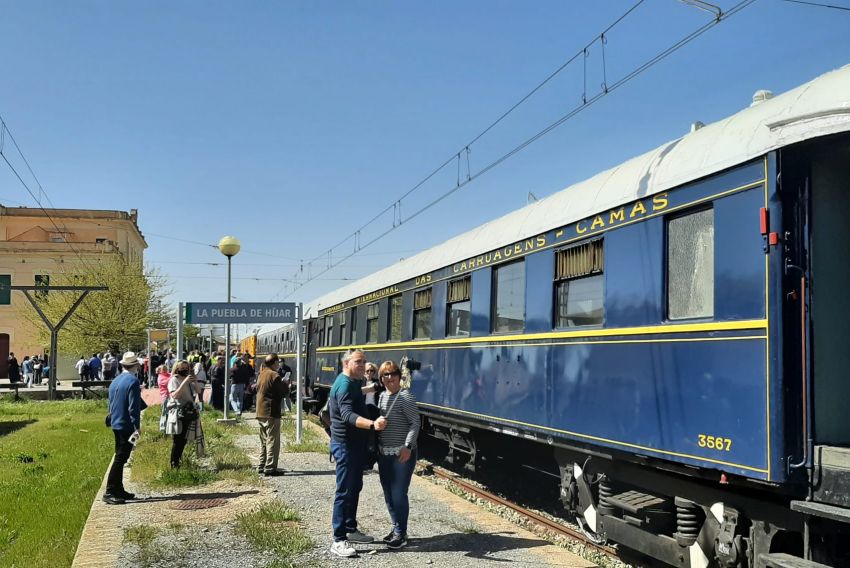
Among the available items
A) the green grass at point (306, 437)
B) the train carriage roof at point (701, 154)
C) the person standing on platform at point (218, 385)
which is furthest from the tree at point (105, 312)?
the train carriage roof at point (701, 154)

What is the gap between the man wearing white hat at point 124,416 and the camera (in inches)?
376

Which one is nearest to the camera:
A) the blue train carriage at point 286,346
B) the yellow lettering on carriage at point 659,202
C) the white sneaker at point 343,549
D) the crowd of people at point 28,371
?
the yellow lettering on carriage at point 659,202

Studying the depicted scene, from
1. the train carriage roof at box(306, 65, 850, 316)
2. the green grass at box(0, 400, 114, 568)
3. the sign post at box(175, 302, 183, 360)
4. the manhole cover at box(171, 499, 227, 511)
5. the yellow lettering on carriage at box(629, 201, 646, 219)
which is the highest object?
the train carriage roof at box(306, 65, 850, 316)

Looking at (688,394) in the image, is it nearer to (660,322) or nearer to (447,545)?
(660,322)

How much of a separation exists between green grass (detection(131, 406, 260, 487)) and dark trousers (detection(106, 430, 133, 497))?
3.78 ft

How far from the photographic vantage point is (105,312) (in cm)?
4216

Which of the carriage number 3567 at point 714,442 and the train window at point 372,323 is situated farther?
the train window at point 372,323

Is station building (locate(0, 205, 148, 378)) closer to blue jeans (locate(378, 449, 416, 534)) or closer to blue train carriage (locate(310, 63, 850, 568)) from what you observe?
blue jeans (locate(378, 449, 416, 534))

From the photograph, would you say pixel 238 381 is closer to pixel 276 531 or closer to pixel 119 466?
pixel 119 466

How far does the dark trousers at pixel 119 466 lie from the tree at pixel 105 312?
3388cm

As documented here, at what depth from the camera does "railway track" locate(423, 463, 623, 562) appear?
7719 mm

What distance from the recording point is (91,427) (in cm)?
1864

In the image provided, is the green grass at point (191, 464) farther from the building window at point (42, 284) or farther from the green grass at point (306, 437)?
the building window at point (42, 284)

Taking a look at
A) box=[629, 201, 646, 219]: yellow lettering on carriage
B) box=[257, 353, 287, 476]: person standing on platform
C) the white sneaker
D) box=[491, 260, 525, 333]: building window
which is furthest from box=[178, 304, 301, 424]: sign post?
box=[629, 201, 646, 219]: yellow lettering on carriage
